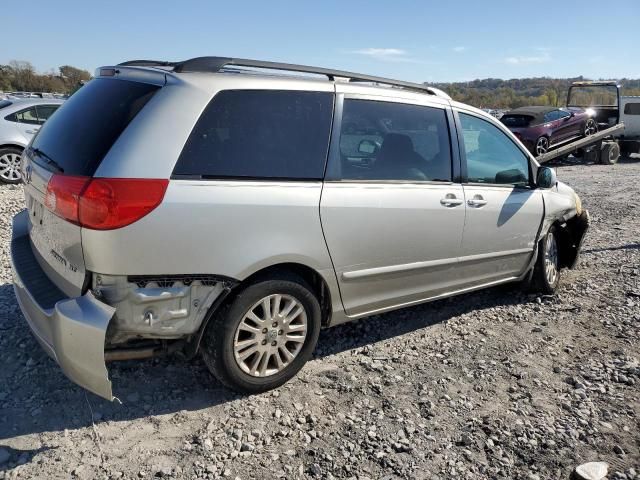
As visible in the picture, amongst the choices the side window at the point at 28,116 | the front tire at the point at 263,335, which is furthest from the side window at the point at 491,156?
the side window at the point at 28,116

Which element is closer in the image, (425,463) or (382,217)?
(425,463)

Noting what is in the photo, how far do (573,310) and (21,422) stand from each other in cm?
434

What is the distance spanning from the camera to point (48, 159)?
3.00 meters

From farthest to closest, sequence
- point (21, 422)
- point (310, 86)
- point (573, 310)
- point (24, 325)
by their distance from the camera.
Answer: point (573, 310), point (24, 325), point (310, 86), point (21, 422)

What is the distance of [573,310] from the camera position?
4.89m

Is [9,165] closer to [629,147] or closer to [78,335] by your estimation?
[78,335]

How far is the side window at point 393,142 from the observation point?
3.44 meters

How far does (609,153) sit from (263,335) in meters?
18.1

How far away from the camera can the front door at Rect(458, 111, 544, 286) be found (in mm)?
Result: 4160

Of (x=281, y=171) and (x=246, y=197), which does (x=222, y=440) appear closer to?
(x=246, y=197)

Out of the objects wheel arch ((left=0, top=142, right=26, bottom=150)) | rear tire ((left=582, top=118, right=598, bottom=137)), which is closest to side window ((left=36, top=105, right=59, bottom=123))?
wheel arch ((left=0, top=142, right=26, bottom=150))

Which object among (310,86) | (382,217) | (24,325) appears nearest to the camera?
(310,86)

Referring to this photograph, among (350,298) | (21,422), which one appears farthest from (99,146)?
(350,298)

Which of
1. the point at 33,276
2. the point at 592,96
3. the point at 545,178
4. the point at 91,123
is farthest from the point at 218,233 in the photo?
the point at 592,96
